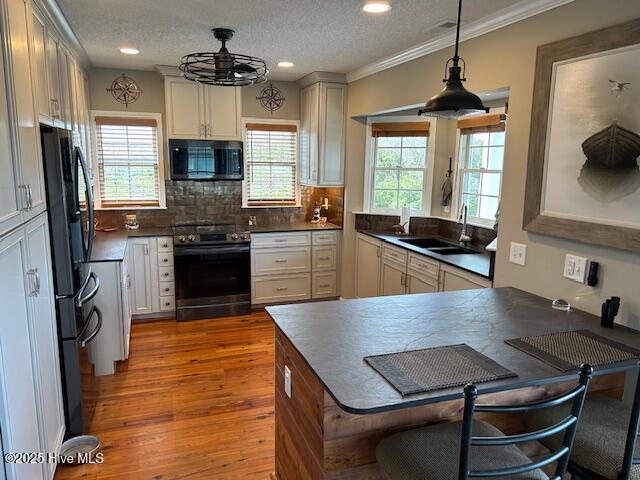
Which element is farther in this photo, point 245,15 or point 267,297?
point 267,297

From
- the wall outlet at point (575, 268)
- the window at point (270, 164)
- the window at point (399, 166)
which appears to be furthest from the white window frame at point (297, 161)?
the wall outlet at point (575, 268)

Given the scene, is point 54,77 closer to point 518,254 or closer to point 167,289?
point 167,289

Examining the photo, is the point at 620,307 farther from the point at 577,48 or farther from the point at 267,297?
the point at 267,297

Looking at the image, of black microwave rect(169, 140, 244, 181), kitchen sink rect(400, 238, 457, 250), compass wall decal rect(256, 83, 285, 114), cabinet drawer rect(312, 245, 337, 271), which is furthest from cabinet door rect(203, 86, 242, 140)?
kitchen sink rect(400, 238, 457, 250)

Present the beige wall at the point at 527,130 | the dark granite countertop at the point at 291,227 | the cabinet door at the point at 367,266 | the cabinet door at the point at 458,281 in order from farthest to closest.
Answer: the dark granite countertop at the point at 291,227
the cabinet door at the point at 367,266
the cabinet door at the point at 458,281
the beige wall at the point at 527,130

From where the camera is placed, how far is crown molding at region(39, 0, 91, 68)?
2600 mm

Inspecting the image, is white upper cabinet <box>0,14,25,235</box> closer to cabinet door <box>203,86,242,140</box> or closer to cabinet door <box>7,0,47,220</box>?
cabinet door <box>7,0,47,220</box>

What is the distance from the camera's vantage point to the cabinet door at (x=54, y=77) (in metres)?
2.67

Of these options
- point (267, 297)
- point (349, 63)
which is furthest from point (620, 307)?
point (267, 297)

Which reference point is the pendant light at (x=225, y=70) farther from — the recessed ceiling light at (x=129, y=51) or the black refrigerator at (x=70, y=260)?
the recessed ceiling light at (x=129, y=51)

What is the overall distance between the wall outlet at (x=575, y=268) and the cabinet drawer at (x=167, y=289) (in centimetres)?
371

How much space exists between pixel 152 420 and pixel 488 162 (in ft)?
11.1

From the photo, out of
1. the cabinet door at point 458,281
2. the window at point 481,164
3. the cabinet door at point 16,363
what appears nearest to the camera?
the cabinet door at point 16,363

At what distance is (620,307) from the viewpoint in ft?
7.00
